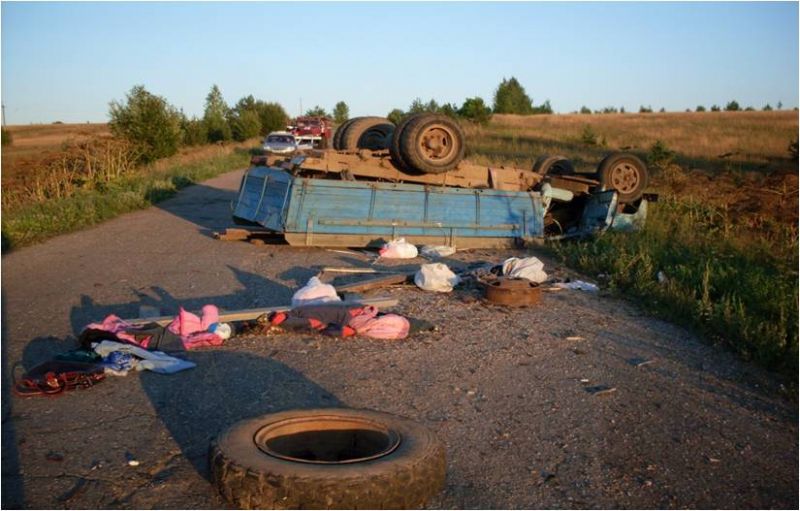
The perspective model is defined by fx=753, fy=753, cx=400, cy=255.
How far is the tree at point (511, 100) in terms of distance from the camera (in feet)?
276

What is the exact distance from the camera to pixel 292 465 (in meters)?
3.69

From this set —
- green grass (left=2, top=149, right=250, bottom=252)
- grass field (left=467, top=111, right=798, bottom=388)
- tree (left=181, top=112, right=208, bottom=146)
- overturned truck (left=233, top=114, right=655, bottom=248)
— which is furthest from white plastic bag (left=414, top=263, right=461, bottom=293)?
tree (left=181, top=112, right=208, bottom=146)

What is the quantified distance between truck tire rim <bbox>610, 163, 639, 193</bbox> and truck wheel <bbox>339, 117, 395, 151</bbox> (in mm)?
4426

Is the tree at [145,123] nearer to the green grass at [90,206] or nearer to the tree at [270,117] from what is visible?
the green grass at [90,206]

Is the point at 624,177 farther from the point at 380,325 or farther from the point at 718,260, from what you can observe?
the point at 380,325

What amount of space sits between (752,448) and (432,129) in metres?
A: 8.84

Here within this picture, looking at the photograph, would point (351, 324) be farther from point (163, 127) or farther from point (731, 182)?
point (163, 127)

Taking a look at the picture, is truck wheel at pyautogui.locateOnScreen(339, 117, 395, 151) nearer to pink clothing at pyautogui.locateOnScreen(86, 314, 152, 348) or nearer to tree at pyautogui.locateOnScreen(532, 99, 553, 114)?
pink clothing at pyautogui.locateOnScreen(86, 314, 152, 348)

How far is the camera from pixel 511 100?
84.5m

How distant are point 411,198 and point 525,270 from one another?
3820 millimetres

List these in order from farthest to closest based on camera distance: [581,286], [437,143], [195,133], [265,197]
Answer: [195,133] < [437,143] < [265,197] < [581,286]

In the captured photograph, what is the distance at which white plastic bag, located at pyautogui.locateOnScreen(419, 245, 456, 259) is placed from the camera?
472 inches

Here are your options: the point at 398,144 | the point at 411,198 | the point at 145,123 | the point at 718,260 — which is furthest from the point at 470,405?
the point at 145,123

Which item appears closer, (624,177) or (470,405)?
(470,405)
